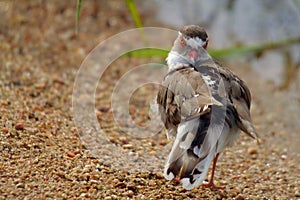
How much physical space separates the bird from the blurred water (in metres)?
3.42

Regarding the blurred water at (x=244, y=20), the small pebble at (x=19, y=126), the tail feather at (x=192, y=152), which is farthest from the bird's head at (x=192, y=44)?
the blurred water at (x=244, y=20)

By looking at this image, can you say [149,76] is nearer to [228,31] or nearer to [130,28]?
[130,28]

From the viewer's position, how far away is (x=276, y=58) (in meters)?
7.50

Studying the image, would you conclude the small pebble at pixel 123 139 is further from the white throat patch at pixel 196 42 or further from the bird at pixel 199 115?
the white throat patch at pixel 196 42

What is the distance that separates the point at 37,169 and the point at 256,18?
199 inches

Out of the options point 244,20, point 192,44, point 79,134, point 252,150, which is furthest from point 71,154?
point 244,20

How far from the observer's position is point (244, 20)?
8.09 m

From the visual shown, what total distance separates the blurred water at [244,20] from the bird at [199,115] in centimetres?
342

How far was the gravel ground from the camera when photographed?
3.83m

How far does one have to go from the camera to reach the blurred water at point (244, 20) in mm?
7539

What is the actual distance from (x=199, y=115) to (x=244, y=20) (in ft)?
15.5

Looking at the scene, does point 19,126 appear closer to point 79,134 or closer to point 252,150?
point 79,134

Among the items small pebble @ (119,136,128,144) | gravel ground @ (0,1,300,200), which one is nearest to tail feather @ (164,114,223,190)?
gravel ground @ (0,1,300,200)

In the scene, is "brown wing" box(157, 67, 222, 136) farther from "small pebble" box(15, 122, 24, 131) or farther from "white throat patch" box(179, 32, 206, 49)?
"small pebble" box(15, 122, 24, 131)
